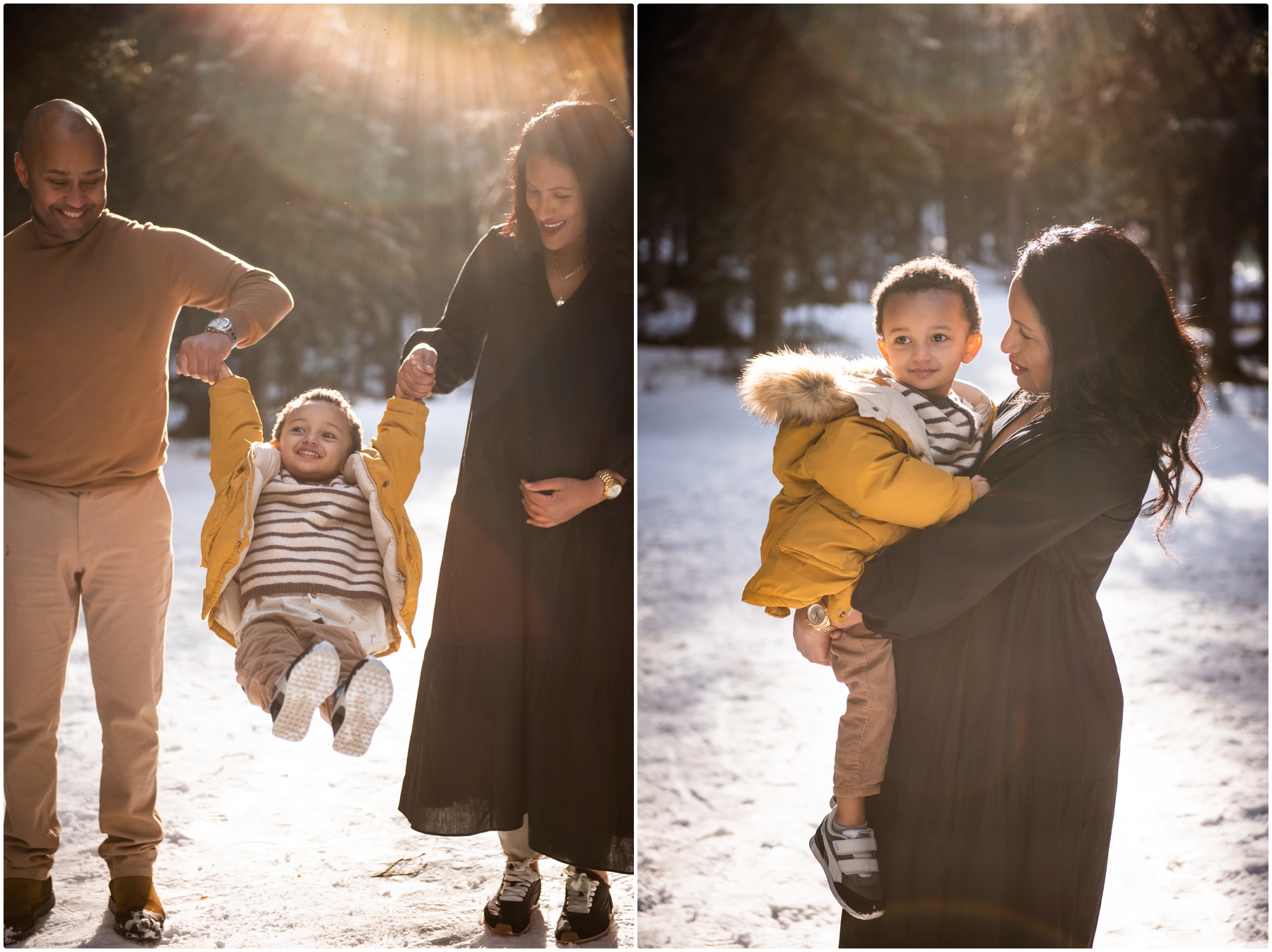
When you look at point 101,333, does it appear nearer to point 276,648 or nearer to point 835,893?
point 276,648

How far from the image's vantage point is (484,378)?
8.95 ft

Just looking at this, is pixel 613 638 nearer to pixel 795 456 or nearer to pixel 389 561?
pixel 389 561

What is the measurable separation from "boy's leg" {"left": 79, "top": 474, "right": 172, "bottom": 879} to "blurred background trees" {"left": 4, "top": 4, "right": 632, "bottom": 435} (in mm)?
333

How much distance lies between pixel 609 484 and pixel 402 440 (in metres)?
0.53

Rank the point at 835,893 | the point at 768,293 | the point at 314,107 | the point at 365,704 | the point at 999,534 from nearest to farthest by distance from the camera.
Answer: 1. the point at 999,534
2. the point at 835,893
3. the point at 365,704
4. the point at 314,107
5. the point at 768,293

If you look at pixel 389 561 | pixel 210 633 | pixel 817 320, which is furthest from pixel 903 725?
pixel 817 320

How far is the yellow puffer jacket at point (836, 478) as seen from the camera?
2.09m

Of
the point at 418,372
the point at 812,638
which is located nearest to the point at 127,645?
the point at 418,372

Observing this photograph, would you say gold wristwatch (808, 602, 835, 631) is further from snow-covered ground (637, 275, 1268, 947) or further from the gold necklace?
the gold necklace

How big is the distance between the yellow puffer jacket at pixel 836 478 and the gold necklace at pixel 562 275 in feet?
2.16

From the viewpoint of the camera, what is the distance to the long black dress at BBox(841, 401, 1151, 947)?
6.89 ft

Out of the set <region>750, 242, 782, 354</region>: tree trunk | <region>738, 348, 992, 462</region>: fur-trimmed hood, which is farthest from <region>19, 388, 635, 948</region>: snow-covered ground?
<region>750, 242, 782, 354</region>: tree trunk

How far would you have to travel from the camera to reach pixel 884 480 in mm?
2080

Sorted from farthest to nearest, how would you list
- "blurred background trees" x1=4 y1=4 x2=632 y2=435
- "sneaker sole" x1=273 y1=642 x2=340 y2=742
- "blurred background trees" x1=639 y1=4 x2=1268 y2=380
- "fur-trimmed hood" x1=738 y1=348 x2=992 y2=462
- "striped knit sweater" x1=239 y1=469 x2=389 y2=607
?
"blurred background trees" x1=639 y1=4 x2=1268 y2=380 → "blurred background trees" x1=4 y1=4 x2=632 y2=435 → "striped knit sweater" x1=239 y1=469 x2=389 y2=607 → "sneaker sole" x1=273 y1=642 x2=340 y2=742 → "fur-trimmed hood" x1=738 y1=348 x2=992 y2=462
